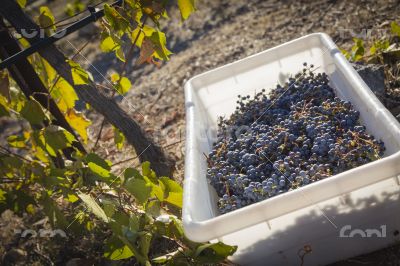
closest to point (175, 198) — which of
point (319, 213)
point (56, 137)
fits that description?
point (319, 213)

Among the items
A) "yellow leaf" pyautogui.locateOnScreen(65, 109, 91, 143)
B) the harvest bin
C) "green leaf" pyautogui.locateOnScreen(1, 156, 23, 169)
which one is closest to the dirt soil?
"yellow leaf" pyautogui.locateOnScreen(65, 109, 91, 143)

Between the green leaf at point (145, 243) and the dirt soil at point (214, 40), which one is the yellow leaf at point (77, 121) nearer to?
the dirt soil at point (214, 40)

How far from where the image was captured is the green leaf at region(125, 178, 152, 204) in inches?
58.9

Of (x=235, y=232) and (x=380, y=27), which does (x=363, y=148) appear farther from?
(x=380, y=27)

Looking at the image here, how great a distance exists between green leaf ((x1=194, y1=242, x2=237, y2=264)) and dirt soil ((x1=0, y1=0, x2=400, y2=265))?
34.1 inches

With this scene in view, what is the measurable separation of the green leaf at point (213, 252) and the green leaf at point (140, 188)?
0.27m

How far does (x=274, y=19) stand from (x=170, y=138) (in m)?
1.36

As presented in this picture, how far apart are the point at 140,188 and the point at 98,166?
0.33 metres

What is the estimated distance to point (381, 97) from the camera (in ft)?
6.74

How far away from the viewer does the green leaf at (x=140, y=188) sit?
4.91 feet

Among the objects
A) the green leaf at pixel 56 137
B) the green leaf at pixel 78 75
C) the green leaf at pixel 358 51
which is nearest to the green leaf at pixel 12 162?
the green leaf at pixel 56 137

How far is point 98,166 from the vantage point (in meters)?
1.76

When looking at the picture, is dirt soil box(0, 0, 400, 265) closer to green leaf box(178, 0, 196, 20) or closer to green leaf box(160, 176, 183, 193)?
green leaf box(160, 176, 183, 193)

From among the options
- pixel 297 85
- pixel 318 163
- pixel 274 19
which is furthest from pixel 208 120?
pixel 274 19
